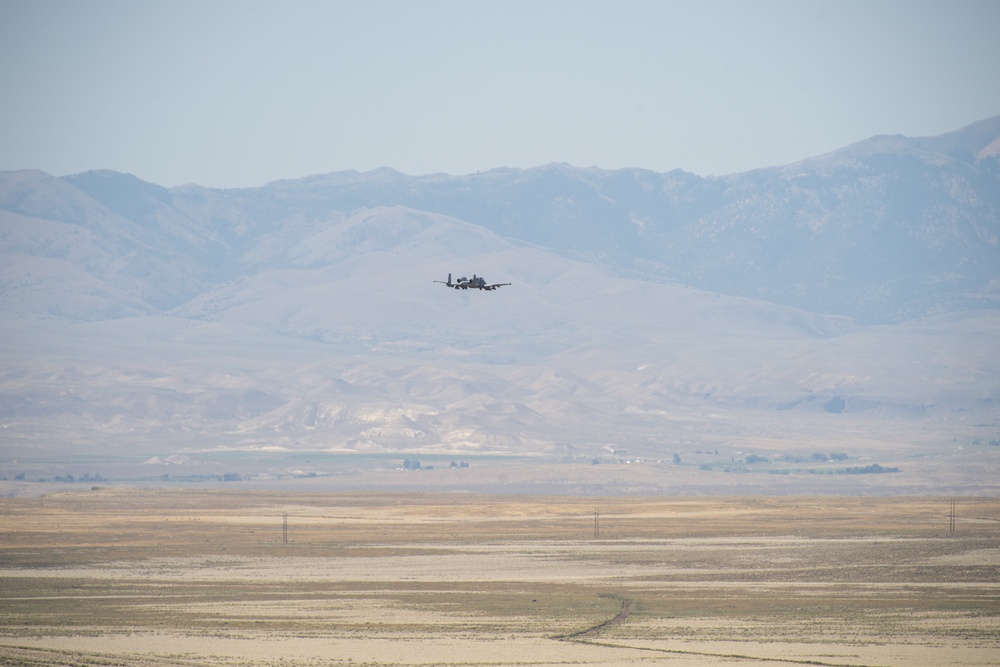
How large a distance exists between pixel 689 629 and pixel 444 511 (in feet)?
263

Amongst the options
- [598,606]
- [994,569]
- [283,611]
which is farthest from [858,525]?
[283,611]

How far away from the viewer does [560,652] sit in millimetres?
58250

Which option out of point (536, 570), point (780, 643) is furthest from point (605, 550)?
point (780, 643)

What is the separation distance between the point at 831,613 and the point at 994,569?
20635mm

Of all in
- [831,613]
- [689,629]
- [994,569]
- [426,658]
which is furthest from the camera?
[994,569]

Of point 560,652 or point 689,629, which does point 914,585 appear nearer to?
point 689,629

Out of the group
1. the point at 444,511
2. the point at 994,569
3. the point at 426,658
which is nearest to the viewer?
the point at 426,658

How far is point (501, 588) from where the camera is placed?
7994 centimetres

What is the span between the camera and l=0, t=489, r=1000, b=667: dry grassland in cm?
5869

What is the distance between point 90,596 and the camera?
249 ft

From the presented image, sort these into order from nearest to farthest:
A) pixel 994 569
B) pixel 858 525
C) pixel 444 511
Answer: pixel 994 569
pixel 858 525
pixel 444 511

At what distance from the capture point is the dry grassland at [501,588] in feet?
193

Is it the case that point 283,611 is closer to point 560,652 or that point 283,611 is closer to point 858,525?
point 560,652

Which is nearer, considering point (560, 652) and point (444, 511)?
point (560, 652)
